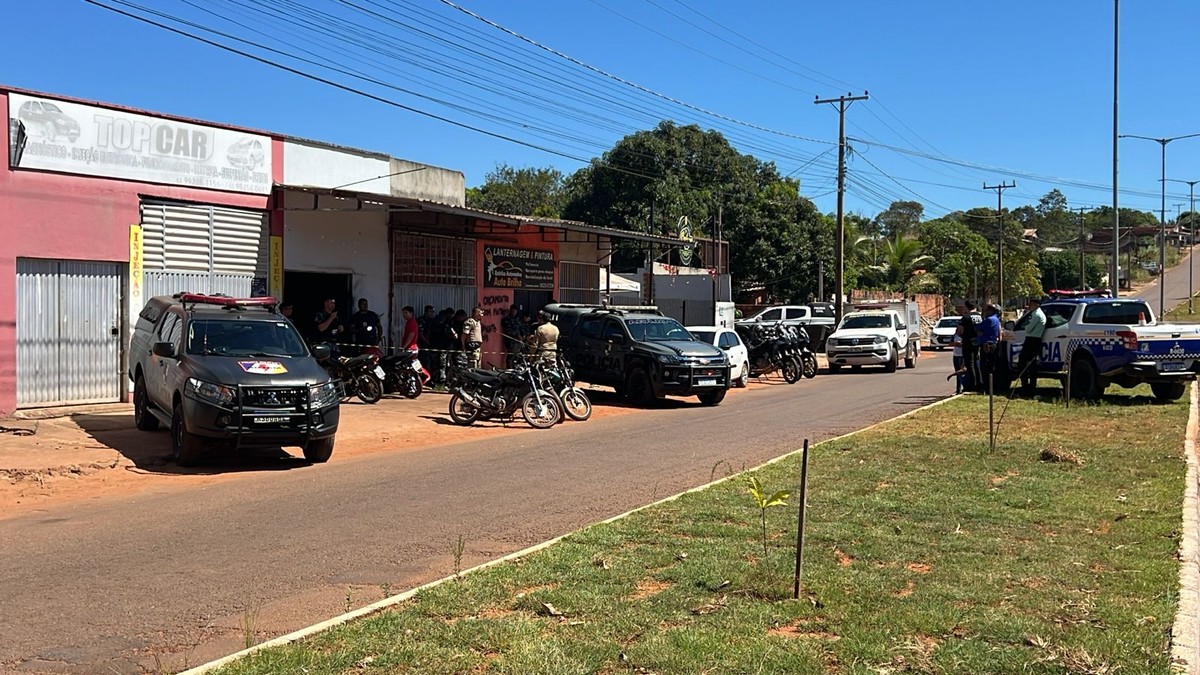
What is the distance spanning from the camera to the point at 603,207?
55344mm

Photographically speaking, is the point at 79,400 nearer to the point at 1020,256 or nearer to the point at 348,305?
the point at 348,305

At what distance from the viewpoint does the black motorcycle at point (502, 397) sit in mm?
17016

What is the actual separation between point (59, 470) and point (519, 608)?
8.12m

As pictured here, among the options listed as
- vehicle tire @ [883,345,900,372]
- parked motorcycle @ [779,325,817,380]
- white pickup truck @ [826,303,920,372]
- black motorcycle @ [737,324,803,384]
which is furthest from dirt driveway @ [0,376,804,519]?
vehicle tire @ [883,345,900,372]

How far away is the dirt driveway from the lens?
1105 centimetres

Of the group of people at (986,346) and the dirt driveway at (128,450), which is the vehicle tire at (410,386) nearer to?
the dirt driveway at (128,450)

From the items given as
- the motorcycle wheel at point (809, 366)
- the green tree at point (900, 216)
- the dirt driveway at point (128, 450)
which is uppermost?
the green tree at point (900, 216)

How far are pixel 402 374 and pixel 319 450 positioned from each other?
752 cm

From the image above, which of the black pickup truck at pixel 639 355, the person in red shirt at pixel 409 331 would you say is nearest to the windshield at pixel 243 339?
the person in red shirt at pixel 409 331

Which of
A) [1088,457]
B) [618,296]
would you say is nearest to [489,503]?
[1088,457]

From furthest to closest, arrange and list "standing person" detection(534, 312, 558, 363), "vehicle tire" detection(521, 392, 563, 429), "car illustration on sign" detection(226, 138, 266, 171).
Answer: "standing person" detection(534, 312, 558, 363) → "car illustration on sign" detection(226, 138, 266, 171) → "vehicle tire" detection(521, 392, 563, 429)

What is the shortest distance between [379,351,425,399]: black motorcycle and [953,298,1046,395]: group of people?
10567mm

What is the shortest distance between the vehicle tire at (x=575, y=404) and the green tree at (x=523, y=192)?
45972 mm

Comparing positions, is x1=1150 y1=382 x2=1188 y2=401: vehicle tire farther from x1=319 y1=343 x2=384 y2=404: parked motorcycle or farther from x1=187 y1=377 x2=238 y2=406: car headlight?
x1=187 y1=377 x2=238 y2=406: car headlight
